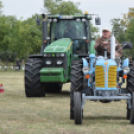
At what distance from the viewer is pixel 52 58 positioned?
50.7 ft

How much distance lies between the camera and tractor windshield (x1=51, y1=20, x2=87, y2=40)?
17145 mm

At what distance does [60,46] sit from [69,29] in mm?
1633

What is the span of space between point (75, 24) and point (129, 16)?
57.0 metres

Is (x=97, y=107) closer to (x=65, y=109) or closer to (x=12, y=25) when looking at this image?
(x=65, y=109)

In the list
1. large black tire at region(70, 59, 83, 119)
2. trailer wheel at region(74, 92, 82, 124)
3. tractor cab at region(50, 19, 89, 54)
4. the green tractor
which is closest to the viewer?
trailer wheel at region(74, 92, 82, 124)

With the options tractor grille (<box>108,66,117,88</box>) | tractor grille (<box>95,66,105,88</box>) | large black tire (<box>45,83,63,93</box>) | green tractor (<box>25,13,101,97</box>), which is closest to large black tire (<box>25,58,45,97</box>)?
green tractor (<box>25,13,101,97</box>)

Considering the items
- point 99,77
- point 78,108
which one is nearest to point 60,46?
point 99,77

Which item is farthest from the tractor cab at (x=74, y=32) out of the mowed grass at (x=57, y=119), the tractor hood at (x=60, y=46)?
the mowed grass at (x=57, y=119)

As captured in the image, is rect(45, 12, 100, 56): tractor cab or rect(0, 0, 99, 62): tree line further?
rect(0, 0, 99, 62): tree line

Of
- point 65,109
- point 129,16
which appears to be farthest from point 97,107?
point 129,16

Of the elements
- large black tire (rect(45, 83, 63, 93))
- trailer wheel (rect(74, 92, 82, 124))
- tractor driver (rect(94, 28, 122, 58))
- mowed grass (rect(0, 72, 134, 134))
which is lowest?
large black tire (rect(45, 83, 63, 93))

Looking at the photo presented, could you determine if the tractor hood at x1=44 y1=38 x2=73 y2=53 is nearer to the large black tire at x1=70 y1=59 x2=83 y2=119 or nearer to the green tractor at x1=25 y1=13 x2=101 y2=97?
the green tractor at x1=25 y1=13 x2=101 y2=97

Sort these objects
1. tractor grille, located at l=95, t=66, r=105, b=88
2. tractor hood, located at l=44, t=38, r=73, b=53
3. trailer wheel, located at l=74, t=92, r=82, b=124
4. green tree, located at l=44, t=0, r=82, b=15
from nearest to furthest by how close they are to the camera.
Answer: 1. trailer wheel, located at l=74, t=92, r=82, b=124
2. tractor grille, located at l=95, t=66, r=105, b=88
3. tractor hood, located at l=44, t=38, r=73, b=53
4. green tree, located at l=44, t=0, r=82, b=15

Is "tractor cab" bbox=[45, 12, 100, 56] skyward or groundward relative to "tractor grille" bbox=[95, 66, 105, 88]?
skyward
